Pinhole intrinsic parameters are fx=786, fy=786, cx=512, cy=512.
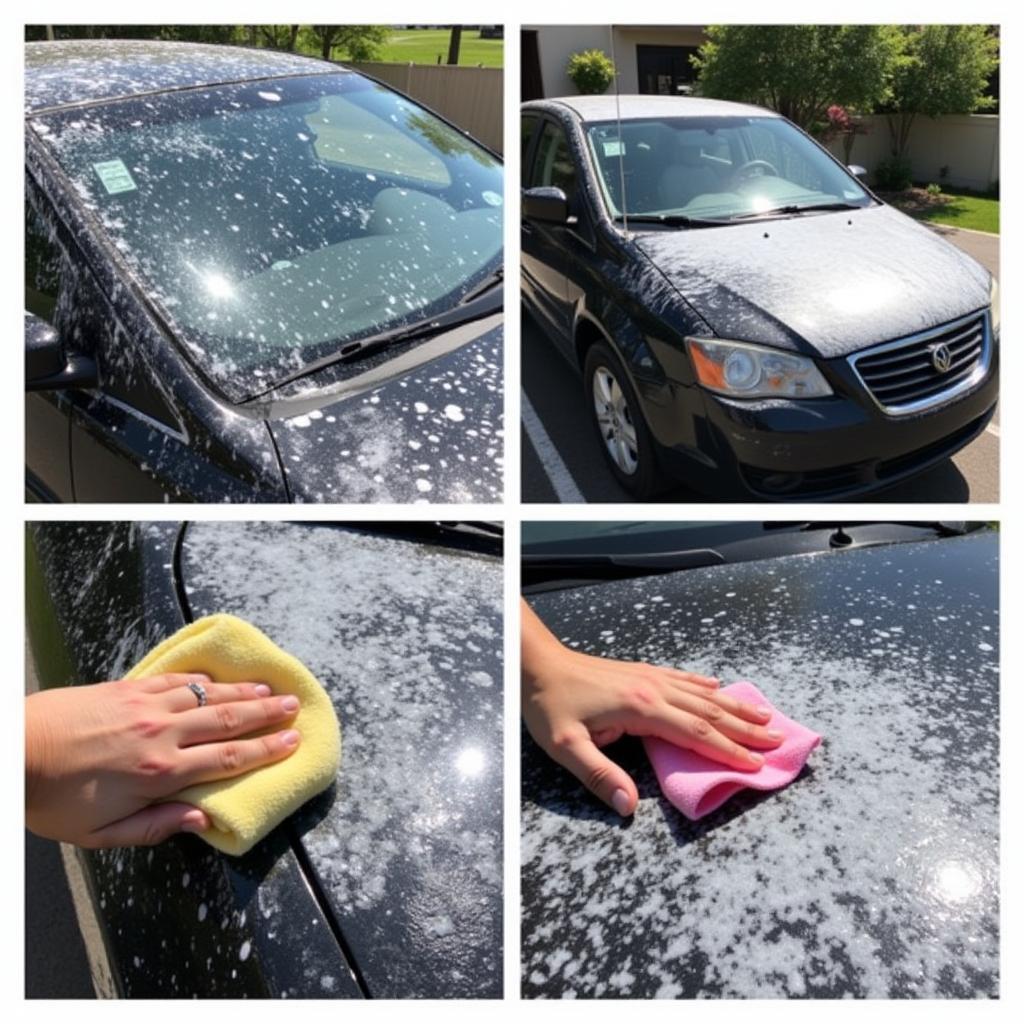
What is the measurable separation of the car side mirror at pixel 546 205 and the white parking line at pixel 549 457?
54 centimetres

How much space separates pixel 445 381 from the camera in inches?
54.4

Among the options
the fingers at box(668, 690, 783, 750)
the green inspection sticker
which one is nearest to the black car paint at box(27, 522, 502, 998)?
the fingers at box(668, 690, 783, 750)

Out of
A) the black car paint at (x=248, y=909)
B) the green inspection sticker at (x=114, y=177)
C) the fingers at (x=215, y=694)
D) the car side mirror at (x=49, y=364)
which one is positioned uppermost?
the green inspection sticker at (x=114, y=177)

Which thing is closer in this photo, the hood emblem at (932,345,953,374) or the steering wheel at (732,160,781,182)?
the hood emblem at (932,345,953,374)

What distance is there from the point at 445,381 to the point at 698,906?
90 cm

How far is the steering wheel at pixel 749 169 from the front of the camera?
2.04 meters

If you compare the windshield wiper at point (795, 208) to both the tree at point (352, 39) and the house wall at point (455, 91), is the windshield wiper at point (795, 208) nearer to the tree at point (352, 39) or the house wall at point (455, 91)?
the house wall at point (455, 91)

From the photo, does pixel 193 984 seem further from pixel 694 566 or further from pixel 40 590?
pixel 694 566

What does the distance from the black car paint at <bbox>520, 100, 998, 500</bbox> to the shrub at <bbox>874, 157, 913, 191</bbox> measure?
0.08 m

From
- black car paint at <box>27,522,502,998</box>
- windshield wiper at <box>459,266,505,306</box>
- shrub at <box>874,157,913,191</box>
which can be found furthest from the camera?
shrub at <box>874,157,913,191</box>

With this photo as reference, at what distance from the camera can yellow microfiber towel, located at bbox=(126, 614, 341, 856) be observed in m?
0.91

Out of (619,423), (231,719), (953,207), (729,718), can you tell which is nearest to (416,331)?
(619,423)

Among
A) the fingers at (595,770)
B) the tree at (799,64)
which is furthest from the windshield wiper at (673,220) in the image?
the fingers at (595,770)

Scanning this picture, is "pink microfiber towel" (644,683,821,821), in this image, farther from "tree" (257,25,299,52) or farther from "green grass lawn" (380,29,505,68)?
"tree" (257,25,299,52)
